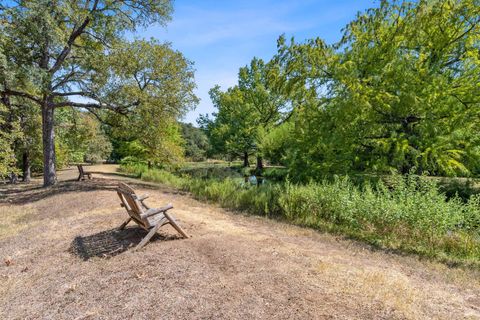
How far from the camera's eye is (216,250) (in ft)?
15.2

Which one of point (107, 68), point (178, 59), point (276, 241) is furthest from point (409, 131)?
point (107, 68)

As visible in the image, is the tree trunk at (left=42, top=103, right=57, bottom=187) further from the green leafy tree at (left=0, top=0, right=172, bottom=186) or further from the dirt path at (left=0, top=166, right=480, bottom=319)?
the dirt path at (left=0, top=166, right=480, bottom=319)

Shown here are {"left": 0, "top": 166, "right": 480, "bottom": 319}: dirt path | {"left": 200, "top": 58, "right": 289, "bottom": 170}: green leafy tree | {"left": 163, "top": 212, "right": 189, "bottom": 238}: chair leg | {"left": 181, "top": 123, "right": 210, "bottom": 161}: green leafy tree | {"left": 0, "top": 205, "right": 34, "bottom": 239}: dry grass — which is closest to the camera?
{"left": 0, "top": 166, "right": 480, "bottom": 319}: dirt path

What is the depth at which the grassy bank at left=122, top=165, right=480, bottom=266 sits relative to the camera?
531 centimetres

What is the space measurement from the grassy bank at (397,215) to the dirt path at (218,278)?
0.62 m

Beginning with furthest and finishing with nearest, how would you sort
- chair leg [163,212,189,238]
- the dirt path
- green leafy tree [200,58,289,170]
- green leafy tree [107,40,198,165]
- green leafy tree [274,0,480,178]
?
green leafy tree [200,58,289,170]
green leafy tree [107,40,198,165]
green leafy tree [274,0,480,178]
chair leg [163,212,189,238]
the dirt path

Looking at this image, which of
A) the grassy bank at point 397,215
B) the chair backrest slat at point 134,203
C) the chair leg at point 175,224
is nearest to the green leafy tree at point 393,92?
the grassy bank at point 397,215

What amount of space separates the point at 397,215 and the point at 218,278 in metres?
4.02

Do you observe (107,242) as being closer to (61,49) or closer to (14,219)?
(14,219)

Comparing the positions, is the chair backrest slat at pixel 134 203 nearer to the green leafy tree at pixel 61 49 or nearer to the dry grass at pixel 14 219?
the dry grass at pixel 14 219

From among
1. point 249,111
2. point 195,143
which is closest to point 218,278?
point 249,111

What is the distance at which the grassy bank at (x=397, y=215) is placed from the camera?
531 cm

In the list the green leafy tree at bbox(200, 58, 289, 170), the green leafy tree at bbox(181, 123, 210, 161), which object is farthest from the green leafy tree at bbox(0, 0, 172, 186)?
the green leafy tree at bbox(181, 123, 210, 161)

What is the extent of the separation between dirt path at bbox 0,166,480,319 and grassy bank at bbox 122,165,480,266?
615 millimetres
